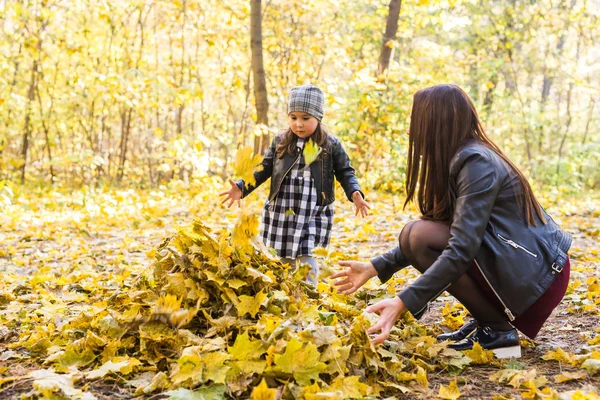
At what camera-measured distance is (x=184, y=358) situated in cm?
175

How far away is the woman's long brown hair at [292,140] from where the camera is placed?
11.0 feet

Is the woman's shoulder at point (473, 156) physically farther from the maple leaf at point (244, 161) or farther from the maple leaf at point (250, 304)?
the maple leaf at point (250, 304)

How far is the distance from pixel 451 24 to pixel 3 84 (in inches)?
295

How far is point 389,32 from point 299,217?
20.3 feet

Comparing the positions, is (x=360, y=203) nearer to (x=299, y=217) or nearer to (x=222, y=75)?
(x=299, y=217)

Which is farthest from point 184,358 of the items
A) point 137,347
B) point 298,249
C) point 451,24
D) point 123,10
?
point 123,10

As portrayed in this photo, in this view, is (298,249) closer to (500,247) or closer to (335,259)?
(335,259)

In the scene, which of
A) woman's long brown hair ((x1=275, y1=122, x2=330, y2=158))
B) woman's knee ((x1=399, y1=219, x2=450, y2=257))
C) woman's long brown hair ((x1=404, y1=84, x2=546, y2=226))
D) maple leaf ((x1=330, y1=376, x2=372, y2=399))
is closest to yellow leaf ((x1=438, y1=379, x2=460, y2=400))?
maple leaf ((x1=330, y1=376, x2=372, y2=399))

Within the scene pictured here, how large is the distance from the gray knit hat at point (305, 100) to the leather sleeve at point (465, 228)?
1.32 m

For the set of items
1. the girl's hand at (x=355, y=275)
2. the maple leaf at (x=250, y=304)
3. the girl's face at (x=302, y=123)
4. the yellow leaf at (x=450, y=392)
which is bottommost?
the yellow leaf at (x=450, y=392)

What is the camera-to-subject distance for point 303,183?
3.31 metres

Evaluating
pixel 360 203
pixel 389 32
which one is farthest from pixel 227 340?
pixel 389 32

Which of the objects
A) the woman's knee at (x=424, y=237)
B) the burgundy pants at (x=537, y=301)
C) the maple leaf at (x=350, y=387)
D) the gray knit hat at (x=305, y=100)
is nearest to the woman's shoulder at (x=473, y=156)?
the woman's knee at (x=424, y=237)

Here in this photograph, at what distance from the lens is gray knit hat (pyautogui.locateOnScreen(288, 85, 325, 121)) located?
10.6ft
